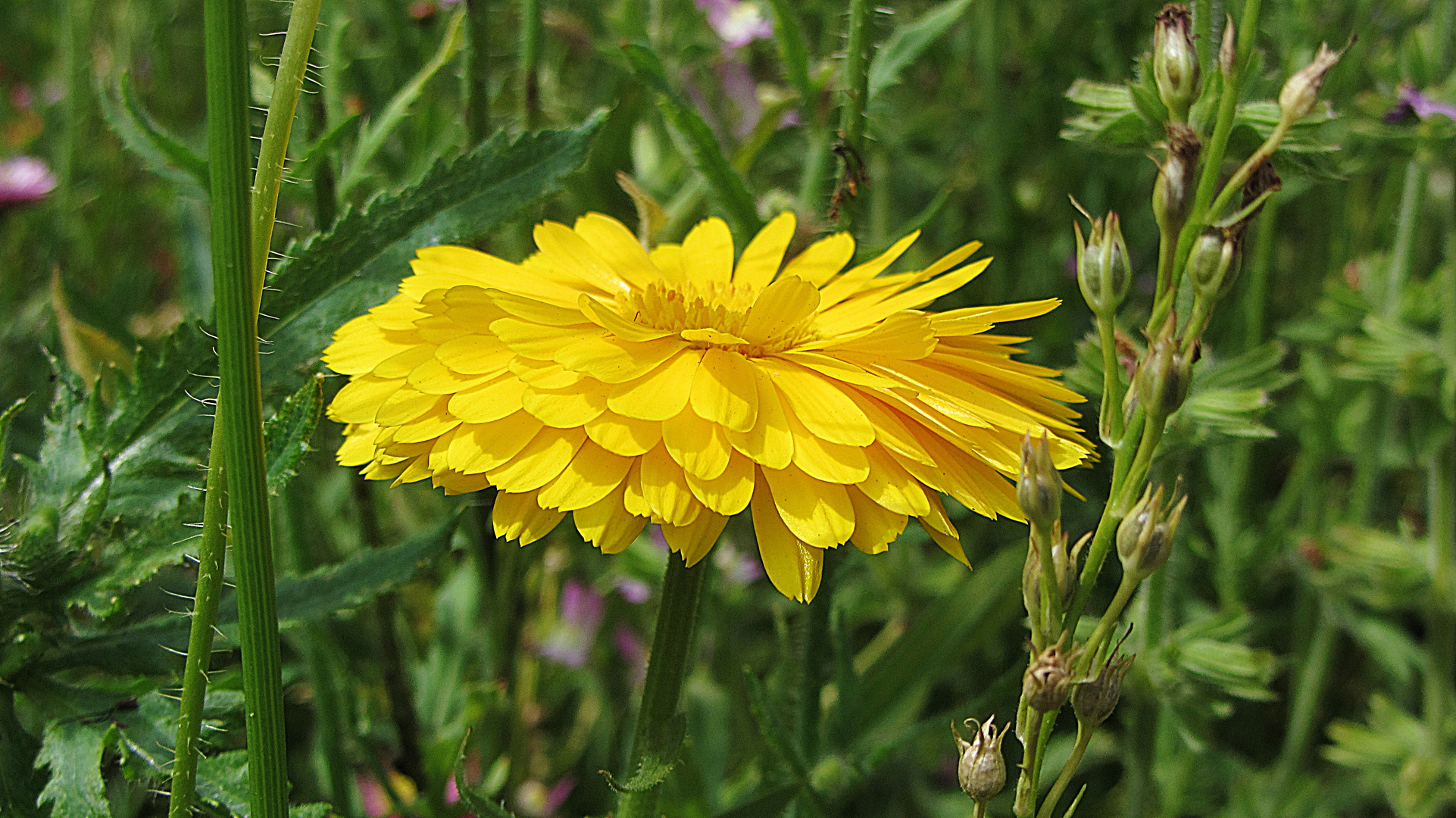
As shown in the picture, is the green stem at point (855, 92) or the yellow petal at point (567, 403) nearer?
the yellow petal at point (567, 403)

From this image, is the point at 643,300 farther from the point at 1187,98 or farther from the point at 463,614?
the point at 463,614

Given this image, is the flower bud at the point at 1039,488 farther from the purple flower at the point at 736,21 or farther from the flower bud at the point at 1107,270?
the purple flower at the point at 736,21

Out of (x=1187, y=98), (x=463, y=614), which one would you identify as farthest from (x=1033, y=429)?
(x=463, y=614)

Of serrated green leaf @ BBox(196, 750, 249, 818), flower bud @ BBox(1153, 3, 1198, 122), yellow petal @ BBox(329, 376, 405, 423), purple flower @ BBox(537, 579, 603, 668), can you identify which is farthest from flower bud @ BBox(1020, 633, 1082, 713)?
purple flower @ BBox(537, 579, 603, 668)

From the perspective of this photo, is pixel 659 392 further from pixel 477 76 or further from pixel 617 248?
pixel 477 76

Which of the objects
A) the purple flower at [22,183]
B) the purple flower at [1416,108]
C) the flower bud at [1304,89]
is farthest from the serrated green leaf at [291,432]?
the purple flower at [22,183]

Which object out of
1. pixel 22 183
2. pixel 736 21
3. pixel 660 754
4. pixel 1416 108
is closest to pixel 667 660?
pixel 660 754

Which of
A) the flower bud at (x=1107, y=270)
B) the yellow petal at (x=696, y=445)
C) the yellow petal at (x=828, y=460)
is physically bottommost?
the yellow petal at (x=828, y=460)
